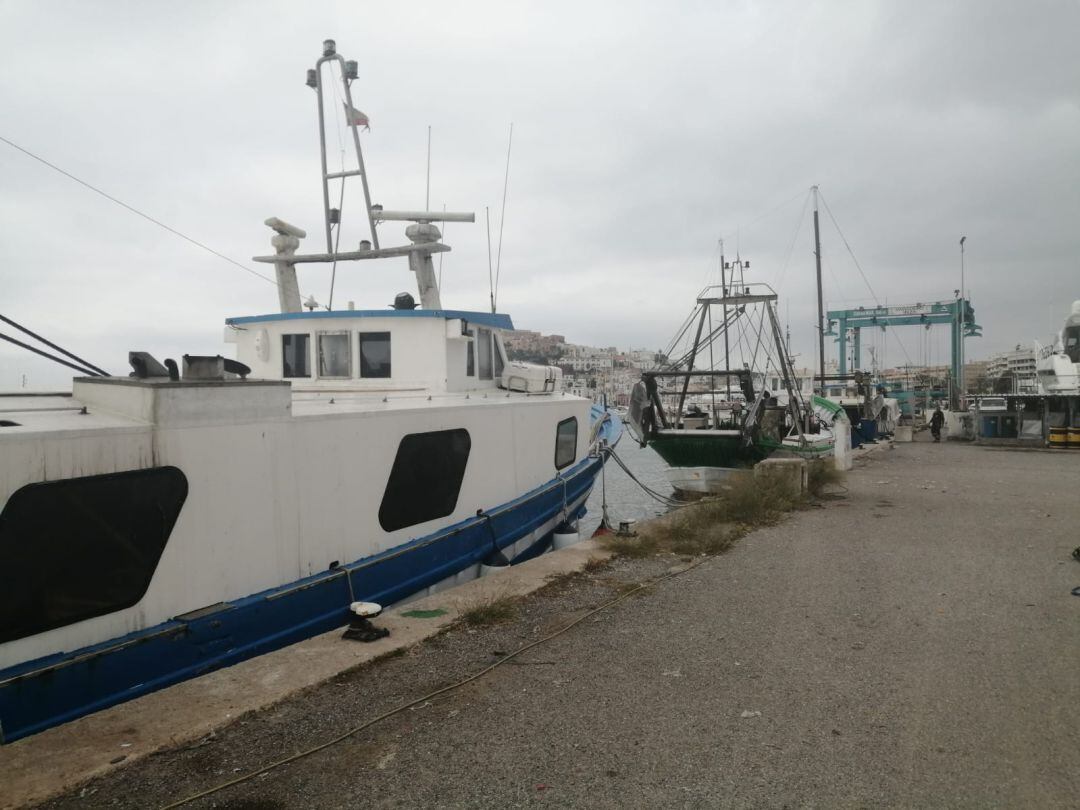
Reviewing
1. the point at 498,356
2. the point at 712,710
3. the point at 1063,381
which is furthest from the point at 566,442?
the point at 1063,381

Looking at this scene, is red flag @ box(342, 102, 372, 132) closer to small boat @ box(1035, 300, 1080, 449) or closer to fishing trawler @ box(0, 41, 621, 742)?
fishing trawler @ box(0, 41, 621, 742)

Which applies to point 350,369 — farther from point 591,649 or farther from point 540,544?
point 591,649

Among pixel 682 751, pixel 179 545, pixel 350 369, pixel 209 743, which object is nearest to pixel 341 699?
pixel 209 743

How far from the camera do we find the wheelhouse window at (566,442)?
992 centimetres

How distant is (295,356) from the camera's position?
351 inches

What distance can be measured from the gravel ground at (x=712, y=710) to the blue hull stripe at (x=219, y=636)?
1.07 metres

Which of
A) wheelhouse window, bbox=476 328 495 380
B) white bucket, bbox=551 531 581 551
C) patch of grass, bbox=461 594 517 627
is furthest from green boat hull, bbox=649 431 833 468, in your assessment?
patch of grass, bbox=461 594 517 627

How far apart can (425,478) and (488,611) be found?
1.87 m

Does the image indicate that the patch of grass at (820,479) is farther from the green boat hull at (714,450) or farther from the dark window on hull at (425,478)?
the dark window on hull at (425,478)

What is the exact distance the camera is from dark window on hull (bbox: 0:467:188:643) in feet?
12.3

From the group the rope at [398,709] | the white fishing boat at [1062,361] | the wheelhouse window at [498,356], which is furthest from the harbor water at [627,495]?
the white fishing boat at [1062,361]

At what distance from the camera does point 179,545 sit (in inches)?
177

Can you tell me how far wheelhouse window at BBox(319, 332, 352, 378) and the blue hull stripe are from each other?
2.69m

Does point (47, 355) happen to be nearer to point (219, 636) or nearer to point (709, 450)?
point (219, 636)
